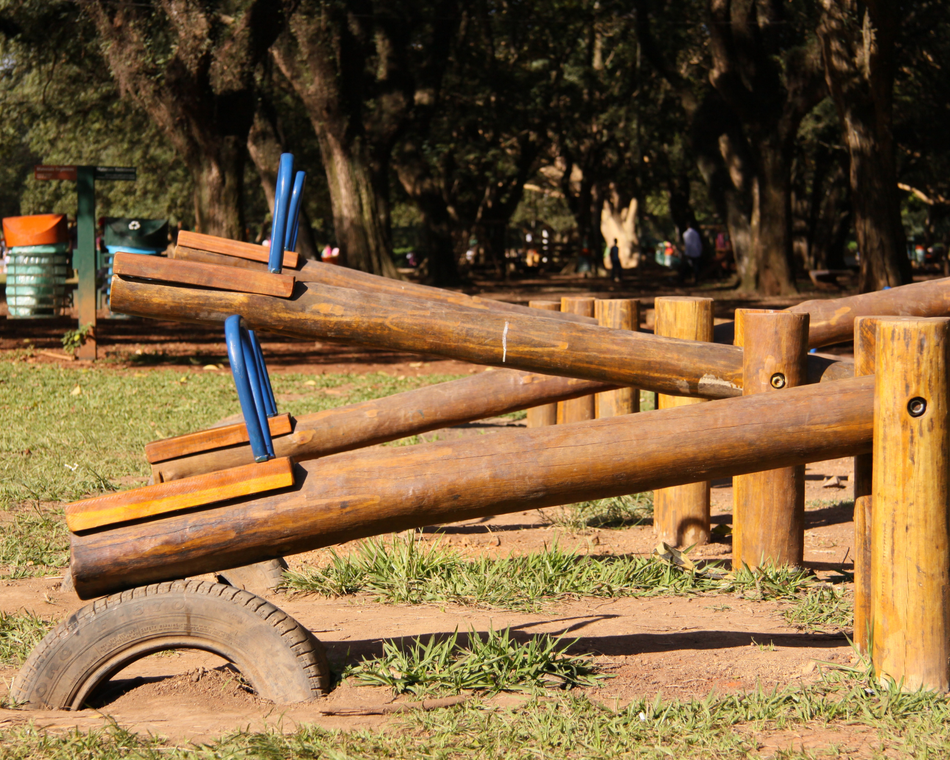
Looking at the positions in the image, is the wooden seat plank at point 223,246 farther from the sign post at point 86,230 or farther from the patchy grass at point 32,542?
the sign post at point 86,230

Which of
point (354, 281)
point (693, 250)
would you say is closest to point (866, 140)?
point (354, 281)

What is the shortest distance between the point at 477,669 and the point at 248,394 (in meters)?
1.06

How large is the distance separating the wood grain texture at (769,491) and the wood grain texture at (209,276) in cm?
176

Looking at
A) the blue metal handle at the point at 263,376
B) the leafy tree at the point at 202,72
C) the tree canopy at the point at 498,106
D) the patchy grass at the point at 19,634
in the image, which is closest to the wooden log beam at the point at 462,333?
the blue metal handle at the point at 263,376

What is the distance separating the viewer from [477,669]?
3000 millimetres

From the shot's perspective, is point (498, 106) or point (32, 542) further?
point (498, 106)

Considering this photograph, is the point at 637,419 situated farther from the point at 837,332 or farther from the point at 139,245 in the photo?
the point at 139,245

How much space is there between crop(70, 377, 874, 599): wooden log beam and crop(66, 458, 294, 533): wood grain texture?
38 mm

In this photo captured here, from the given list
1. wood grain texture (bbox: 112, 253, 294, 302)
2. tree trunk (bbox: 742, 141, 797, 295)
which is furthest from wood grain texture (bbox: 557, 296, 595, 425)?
tree trunk (bbox: 742, 141, 797, 295)

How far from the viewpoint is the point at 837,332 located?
4664 millimetres

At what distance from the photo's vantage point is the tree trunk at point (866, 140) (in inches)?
556

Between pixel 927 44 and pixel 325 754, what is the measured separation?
22.4 metres

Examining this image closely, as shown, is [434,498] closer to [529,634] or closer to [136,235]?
[529,634]

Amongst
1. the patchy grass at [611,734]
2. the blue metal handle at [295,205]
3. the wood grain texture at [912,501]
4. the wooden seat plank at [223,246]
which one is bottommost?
the patchy grass at [611,734]
